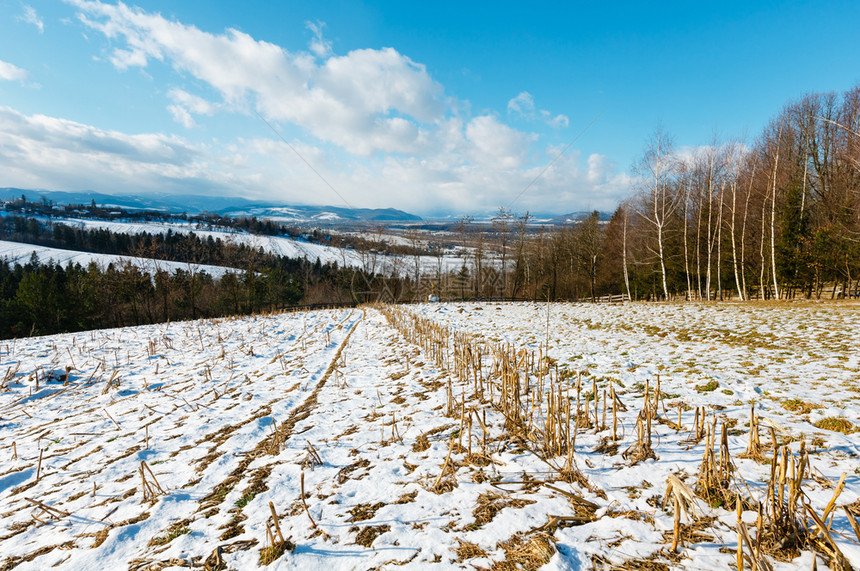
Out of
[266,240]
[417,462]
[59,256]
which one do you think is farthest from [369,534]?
[59,256]

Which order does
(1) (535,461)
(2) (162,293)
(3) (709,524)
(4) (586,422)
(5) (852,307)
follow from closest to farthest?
(3) (709,524) → (1) (535,461) → (4) (586,422) → (5) (852,307) → (2) (162,293)

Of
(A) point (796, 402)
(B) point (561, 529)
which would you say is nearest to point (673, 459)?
(B) point (561, 529)

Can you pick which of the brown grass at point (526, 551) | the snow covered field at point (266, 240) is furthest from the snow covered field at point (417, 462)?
the snow covered field at point (266, 240)

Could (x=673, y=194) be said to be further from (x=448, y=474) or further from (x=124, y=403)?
(x=124, y=403)

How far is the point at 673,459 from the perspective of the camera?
142 inches

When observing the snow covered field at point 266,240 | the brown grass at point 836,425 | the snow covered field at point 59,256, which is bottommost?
the snow covered field at point 59,256

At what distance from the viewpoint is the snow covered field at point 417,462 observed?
2709 mm

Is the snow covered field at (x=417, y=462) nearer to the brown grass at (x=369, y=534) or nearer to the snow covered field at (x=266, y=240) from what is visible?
the brown grass at (x=369, y=534)

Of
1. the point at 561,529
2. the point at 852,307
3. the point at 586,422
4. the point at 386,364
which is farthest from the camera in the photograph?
the point at 852,307

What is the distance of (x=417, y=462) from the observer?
422 centimetres

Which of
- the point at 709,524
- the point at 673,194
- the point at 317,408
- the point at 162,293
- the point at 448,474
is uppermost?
the point at 673,194

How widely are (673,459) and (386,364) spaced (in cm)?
750

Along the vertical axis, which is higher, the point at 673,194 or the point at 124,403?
the point at 673,194

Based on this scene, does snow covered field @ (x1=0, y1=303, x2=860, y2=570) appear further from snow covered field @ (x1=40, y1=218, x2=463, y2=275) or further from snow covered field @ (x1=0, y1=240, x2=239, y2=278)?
snow covered field @ (x1=40, y1=218, x2=463, y2=275)
